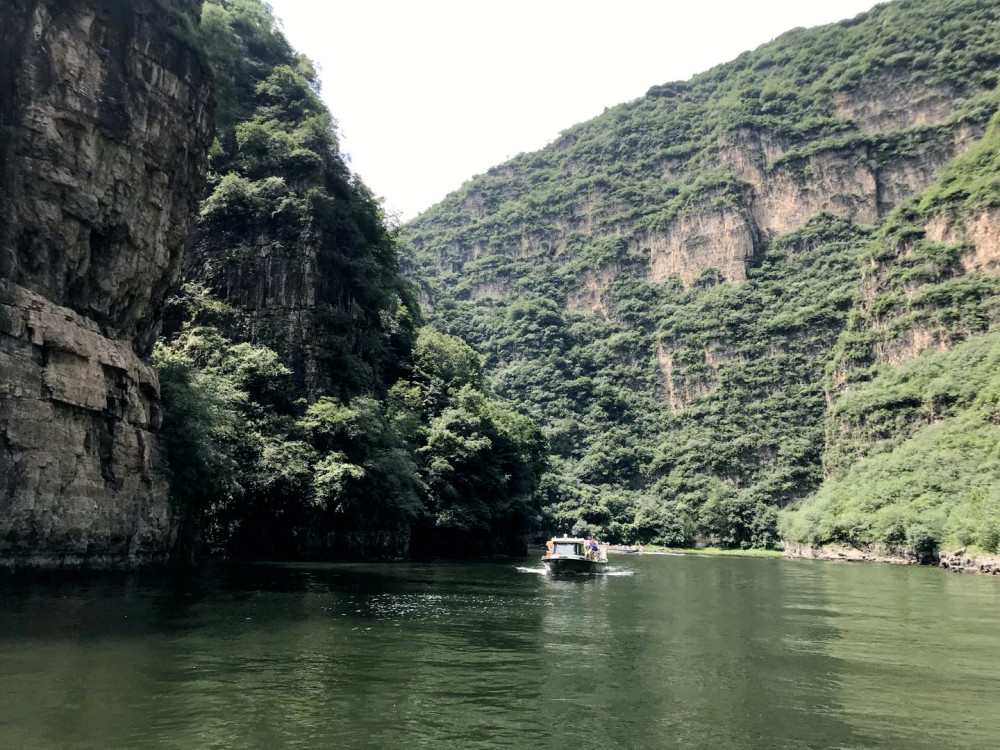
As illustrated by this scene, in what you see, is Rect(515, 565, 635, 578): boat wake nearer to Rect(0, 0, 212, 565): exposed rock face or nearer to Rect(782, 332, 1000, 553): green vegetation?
Rect(0, 0, 212, 565): exposed rock face

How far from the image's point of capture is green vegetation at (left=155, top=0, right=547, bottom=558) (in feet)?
145

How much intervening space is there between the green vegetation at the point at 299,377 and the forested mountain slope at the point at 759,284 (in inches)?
1807

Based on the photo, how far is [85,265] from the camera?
30.0 m

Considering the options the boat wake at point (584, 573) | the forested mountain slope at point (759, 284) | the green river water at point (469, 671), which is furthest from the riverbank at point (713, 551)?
the green river water at point (469, 671)

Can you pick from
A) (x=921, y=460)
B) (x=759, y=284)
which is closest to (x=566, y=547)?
(x=921, y=460)

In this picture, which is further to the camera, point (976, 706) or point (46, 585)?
point (46, 585)

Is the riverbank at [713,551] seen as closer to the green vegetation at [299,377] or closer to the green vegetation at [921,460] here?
the green vegetation at [921,460]

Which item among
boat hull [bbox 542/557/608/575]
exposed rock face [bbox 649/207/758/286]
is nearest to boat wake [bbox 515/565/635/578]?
boat hull [bbox 542/557/608/575]

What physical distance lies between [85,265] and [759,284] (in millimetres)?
142605

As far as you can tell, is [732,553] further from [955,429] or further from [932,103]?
[932,103]

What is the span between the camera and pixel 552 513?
360 feet

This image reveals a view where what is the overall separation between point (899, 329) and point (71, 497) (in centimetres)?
10620

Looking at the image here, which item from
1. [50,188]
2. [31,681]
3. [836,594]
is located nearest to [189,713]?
[31,681]

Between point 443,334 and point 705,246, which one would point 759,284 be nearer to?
point 705,246
